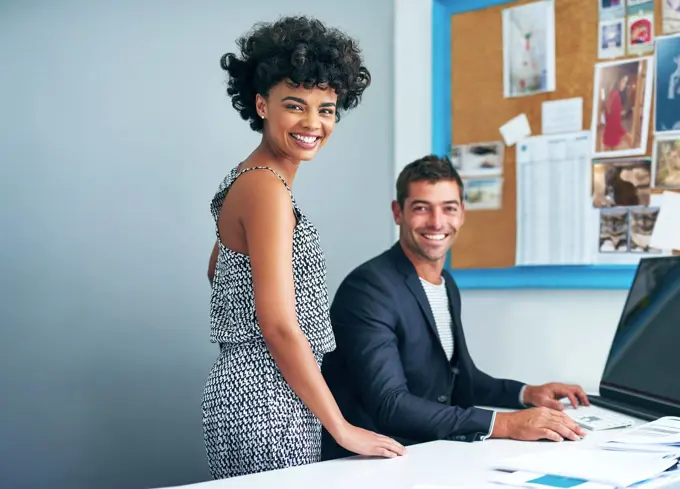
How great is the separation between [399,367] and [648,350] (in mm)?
623

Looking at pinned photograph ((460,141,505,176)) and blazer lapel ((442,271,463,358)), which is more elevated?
pinned photograph ((460,141,505,176))

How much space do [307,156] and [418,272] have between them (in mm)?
785

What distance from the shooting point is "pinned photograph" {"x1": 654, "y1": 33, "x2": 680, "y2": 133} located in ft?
7.17

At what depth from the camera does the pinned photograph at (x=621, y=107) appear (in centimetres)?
225

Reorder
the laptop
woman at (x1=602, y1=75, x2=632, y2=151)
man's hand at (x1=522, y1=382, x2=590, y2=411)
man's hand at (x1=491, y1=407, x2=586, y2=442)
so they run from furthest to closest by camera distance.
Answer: woman at (x1=602, y1=75, x2=632, y2=151) < man's hand at (x1=522, y1=382, x2=590, y2=411) < the laptop < man's hand at (x1=491, y1=407, x2=586, y2=442)

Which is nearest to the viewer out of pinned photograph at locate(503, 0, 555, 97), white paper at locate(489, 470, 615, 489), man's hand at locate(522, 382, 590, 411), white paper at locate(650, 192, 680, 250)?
white paper at locate(489, 470, 615, 489)

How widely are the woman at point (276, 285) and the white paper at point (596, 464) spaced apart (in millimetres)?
245

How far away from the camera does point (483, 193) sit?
258 cm

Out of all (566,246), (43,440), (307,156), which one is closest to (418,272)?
(566,246)

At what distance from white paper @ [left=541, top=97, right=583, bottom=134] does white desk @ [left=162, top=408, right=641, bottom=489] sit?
109 cm

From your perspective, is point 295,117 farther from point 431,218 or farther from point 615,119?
point 615,119

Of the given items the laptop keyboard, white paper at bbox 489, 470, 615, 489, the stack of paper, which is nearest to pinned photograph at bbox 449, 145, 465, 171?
the laptop keyboard

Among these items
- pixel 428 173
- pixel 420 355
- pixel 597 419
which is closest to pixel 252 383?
pixel 420 355

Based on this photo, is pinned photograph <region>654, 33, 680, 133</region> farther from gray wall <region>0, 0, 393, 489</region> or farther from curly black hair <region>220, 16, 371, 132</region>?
gray wall <region>0, 0, 393, 489</region>
